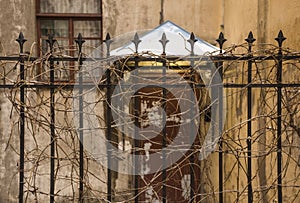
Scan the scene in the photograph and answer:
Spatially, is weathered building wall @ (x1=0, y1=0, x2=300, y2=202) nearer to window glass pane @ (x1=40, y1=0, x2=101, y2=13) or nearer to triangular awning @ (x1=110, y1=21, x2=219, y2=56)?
window glass pane @ (x1=40, y1=0, x2=101, y2=13)

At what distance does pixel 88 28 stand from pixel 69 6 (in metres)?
0.46

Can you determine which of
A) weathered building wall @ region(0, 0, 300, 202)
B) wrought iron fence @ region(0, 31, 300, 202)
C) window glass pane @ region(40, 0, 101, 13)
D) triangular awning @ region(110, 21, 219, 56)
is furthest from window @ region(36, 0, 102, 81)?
wrought iron fence @ region(0, 31, 300, 202)

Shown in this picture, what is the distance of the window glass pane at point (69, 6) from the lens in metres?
8.15

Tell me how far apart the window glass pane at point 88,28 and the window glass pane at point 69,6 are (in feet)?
0.62

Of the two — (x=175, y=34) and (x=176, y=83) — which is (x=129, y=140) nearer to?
(x=175, y=34)

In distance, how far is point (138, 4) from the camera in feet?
26.2

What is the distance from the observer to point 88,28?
818 centimetres

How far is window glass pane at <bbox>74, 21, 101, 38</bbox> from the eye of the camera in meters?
8.15

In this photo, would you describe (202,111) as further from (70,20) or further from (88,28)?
(70,20)

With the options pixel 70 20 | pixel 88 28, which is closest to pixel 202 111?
pixel 88 28

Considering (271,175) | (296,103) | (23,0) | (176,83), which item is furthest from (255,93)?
(23,0)

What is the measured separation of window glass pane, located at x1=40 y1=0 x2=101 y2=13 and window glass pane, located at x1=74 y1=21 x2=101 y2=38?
0.19 meters

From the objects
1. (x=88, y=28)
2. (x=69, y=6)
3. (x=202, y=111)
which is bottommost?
(x=202, y=111)

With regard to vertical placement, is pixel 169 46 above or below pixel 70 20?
below
